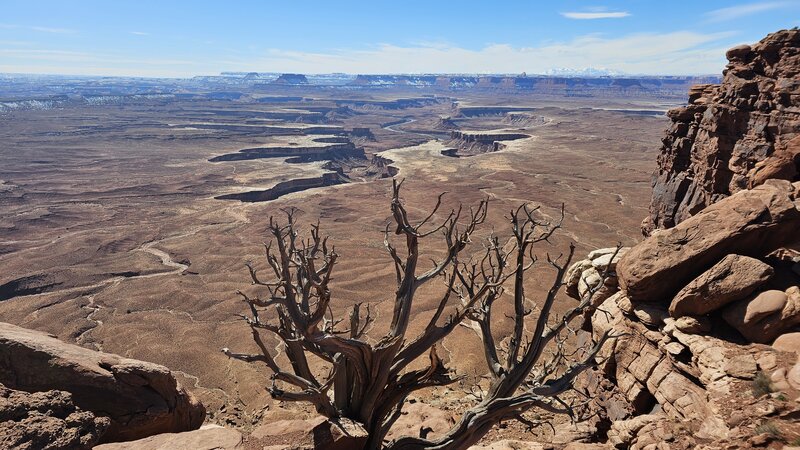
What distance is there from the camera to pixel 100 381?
855cm

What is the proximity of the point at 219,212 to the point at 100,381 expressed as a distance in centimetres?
6518

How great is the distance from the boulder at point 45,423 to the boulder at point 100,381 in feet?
2.94

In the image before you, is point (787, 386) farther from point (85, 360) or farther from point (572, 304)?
point (572, 304)

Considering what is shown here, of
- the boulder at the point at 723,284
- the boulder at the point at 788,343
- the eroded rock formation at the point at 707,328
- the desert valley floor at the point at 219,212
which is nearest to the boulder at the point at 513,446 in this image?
the eroded rock formation at the point at 707,328

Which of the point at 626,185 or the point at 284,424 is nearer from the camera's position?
the point at 284,424

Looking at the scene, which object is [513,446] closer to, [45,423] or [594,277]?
[594,277]

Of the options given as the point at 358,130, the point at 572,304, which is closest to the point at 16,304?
the point at 572,304

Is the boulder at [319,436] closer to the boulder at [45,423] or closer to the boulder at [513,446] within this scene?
the boulder at [45,423]

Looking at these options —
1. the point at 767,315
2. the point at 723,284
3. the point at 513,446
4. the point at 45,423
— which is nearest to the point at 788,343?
the point at 767,315

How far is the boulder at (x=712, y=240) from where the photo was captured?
11.2m

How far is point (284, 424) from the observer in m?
9.23

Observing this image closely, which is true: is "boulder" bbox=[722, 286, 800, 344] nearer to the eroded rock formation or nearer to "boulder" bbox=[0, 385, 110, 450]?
the eroded rock formation

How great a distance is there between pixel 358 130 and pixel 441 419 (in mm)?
166715

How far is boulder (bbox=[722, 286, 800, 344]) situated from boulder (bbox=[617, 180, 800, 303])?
4.40ft
